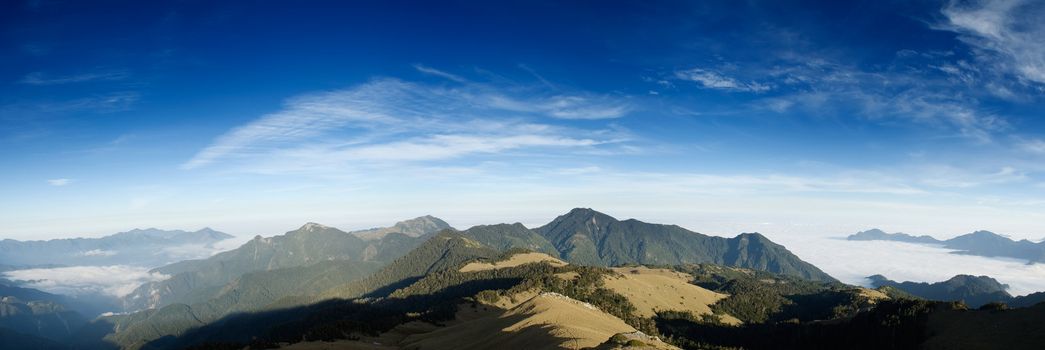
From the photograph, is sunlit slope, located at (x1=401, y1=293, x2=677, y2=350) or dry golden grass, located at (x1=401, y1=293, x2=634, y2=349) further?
dry golden grass, located at (x1=401, y1=293, x2=634, y2=349)

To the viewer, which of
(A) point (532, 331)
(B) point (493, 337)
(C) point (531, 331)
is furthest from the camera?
(B) point (493, 337)

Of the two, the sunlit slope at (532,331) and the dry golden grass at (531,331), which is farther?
the dry golden grass at (531,331)

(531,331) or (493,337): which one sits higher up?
(531,331)

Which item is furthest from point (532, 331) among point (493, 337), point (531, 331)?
point (493, 337)

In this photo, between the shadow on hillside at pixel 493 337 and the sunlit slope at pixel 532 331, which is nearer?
the sunlit slope at pixel 532 331

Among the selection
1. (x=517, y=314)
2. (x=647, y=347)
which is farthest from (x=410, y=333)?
(x=647, y=347)

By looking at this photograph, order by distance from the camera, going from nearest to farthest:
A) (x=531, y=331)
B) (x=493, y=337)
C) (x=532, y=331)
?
(x=532, y=331) → (x=531, y=331) → (x=493, y=337)

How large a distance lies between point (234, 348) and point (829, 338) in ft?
625

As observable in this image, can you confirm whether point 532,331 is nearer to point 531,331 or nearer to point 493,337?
point 531,331

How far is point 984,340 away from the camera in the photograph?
119875 mm

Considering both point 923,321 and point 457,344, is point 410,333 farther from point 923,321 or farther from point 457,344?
point 923,321

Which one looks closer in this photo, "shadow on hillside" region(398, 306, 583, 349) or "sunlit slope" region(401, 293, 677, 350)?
"sunlit slope" region(401, 293, 677, 350)

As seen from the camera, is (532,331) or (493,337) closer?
(532,331)

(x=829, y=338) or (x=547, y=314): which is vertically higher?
(x=547, y=314)
